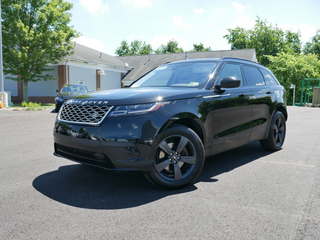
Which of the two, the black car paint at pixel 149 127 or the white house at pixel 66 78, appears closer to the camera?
the black car paint at pixel 149 127

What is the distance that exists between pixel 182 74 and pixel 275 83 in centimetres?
251

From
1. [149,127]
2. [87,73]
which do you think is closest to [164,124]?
[149,127]

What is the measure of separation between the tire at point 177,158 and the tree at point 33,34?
71.4 feet

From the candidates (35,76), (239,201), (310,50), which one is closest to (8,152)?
(239,201)

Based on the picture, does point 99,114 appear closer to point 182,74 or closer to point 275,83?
point 182,74

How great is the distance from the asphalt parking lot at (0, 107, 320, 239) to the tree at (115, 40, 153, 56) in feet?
272

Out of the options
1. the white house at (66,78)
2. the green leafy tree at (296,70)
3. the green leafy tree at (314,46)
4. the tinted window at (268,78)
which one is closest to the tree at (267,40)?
the green leafy tree at (314,46)

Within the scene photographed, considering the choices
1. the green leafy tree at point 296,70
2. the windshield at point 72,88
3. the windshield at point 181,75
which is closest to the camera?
the windshield at point 181,75

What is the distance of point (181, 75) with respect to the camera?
195 inches

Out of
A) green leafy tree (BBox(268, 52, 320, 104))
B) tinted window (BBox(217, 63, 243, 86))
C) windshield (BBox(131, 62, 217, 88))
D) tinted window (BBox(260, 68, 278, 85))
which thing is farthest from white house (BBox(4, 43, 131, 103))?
tinted window (BBox(217, 63, 243, 86))

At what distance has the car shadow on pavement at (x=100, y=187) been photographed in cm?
344

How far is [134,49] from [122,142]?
8853 centimetres

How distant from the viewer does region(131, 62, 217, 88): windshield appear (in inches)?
183

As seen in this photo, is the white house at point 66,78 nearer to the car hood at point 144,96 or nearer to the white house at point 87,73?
the white house at point 87,73
